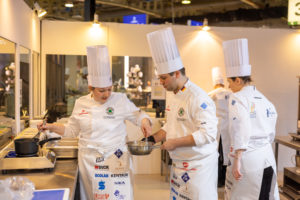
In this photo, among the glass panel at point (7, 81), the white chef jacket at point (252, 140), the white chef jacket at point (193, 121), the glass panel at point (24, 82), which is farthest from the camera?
the glass panel at point (24, 82)

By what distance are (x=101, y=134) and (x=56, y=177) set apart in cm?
45

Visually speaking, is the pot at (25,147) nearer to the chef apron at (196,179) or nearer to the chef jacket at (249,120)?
the chef apron at (196,179)

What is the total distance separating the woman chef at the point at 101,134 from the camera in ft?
7.76

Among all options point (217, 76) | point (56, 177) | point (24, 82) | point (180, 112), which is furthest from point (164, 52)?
point (217, 76)

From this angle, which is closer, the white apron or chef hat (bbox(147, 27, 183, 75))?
chef hat (bbox(147, 27, 183, 75))

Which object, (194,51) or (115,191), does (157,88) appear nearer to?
(194,51)

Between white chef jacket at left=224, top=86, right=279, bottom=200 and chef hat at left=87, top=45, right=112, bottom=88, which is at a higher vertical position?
chef hat at left=87, top=45, right=112, bottom=88

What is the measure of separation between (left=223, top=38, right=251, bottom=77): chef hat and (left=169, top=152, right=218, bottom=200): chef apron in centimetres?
→ 88

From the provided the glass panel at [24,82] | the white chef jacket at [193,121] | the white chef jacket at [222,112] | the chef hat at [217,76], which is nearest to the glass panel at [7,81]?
the glass panel at [24,82]

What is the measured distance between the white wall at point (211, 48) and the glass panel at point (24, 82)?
1217 mm

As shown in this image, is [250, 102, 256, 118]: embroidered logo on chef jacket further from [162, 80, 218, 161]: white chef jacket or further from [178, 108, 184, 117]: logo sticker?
[178, 108, 184, 117]: logo sticker

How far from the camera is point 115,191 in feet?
7.75

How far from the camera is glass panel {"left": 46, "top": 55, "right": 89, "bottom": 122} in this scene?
5172mm

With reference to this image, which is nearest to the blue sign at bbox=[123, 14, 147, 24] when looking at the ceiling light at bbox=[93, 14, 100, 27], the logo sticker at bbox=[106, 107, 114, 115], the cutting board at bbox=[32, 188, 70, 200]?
the ceiling light at bbox=[93, 14, 100, 27]
